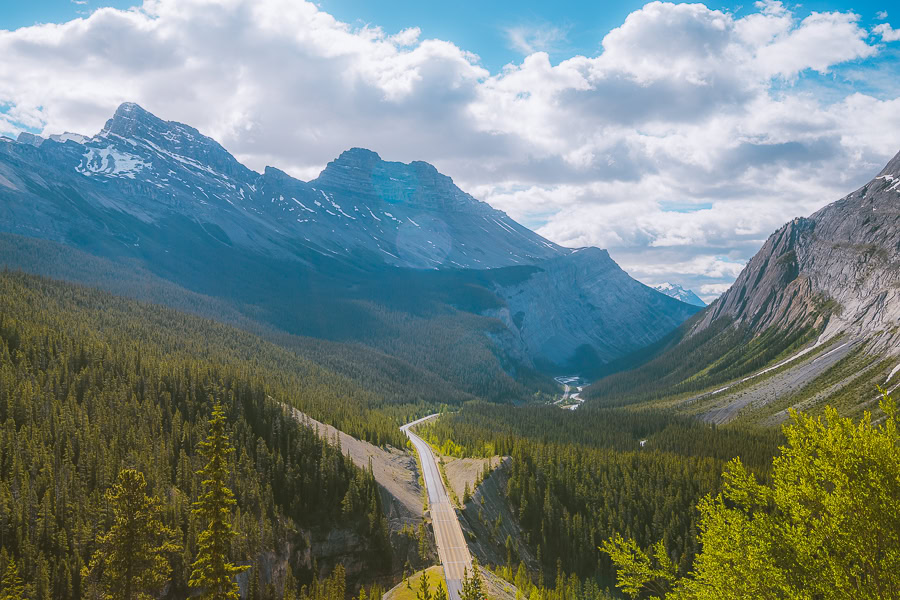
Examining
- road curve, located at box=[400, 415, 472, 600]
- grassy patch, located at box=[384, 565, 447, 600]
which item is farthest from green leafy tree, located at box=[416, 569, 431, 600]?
road curve, located at box=[400, 415, 472, 600]

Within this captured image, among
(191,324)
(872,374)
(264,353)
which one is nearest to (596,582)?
(872,374)

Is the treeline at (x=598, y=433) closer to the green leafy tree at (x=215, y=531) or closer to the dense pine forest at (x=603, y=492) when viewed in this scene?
the dense pine forest at (x=603, y=492)

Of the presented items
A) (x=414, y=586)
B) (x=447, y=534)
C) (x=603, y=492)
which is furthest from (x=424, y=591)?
(x=603, y=492)

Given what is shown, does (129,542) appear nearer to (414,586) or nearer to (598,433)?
(414,586)

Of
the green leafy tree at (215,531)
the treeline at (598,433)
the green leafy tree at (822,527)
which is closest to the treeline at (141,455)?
the green leafy tree at (215,531)

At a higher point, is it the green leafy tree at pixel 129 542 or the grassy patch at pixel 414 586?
the green leafy tree at pixel 129 542

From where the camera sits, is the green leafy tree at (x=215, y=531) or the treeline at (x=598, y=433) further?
the treeline at (x=598, y=433)

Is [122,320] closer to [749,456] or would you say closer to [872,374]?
[749,456]
